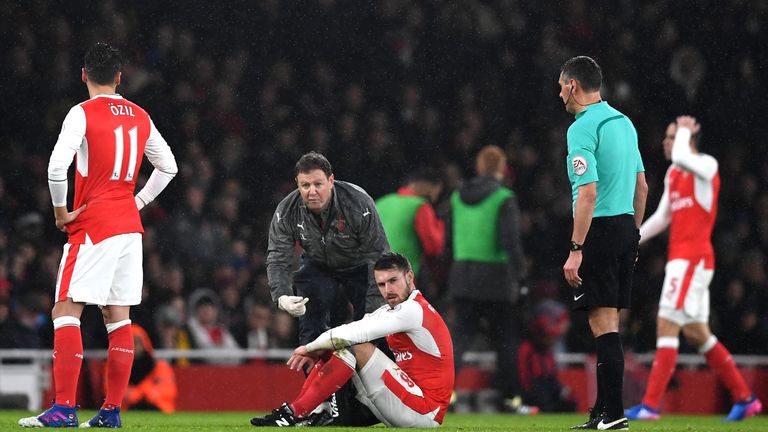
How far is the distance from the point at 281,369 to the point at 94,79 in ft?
17.1

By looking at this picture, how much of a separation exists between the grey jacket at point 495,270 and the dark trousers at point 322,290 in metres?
2.79

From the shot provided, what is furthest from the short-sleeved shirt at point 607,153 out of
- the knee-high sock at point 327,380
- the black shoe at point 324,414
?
the black shoe at point 324,414

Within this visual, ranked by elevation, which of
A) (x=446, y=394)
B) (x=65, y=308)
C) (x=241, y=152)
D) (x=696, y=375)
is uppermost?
(x=241, y=152)

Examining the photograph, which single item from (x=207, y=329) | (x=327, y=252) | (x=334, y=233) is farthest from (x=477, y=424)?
(x=207, y=329)

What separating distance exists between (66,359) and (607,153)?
313cm

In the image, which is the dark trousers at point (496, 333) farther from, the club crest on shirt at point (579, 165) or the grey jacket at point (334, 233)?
the club crest on shirt at point (579, 165)

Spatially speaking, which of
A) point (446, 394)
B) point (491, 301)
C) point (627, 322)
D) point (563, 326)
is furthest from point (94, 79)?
point (627, 322)

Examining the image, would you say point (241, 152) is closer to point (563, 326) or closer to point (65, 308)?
point (563, 326)

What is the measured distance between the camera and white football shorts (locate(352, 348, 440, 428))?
6.73 metres

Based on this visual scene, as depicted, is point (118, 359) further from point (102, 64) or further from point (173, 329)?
point (173, 329)

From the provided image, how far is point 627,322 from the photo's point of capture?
1397cm

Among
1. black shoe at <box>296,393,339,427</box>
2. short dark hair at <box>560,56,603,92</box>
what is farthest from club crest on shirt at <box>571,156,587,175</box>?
black shoe at <box>296,393,339,427</box>

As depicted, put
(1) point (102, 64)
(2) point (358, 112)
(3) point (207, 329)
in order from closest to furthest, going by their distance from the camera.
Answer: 1. (1) point (102, 64)
2. (3) point (207, 329)
3. (2) point (358, 112)

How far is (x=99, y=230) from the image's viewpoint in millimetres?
6750
